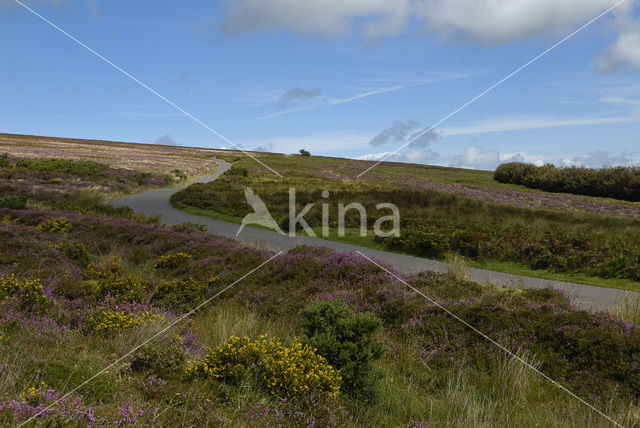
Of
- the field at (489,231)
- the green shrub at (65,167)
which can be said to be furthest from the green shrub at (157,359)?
the green shrub at (65,167)

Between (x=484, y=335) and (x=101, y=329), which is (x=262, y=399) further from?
(x=484, y=335)

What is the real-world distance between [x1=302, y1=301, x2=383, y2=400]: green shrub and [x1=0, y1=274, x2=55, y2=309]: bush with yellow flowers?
502cm

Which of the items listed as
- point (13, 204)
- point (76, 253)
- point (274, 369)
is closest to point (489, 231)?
point (76, 253)

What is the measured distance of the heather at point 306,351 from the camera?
14.7 feet

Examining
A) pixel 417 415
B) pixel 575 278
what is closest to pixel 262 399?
pixel 417 415

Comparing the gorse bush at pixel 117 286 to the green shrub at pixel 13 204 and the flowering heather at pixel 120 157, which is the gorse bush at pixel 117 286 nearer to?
the green shrub at pixel 13 204

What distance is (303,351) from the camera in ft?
18.1

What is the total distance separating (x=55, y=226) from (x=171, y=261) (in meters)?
7.51

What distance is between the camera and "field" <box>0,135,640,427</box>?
4426 mm

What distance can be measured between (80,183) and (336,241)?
3150 centimetres

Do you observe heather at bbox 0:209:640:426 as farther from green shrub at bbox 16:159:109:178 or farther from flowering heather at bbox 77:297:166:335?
green shrub at bbox 16:159:109:178

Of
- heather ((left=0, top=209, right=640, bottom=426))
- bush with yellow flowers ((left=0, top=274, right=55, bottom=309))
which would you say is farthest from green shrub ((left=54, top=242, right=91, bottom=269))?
bush with yellow flowers ((left=0, top=274, right=55, bottom=309))

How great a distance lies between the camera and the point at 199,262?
13.8 m

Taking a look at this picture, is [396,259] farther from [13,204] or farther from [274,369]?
[13,204]
